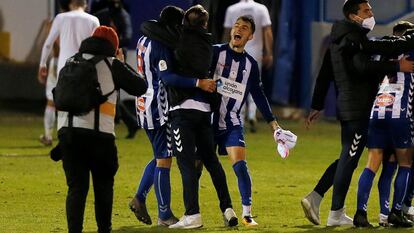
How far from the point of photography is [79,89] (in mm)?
10797

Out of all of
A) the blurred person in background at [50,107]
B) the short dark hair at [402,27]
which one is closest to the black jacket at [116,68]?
the short dark hair at [402,27]

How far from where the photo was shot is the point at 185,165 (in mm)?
12312

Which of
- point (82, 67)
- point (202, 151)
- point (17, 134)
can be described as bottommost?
point (17, 134)

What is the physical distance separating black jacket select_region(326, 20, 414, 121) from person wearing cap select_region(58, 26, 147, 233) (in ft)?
6.74

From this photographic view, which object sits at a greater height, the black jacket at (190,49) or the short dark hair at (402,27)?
the short dark hair at (402,27)

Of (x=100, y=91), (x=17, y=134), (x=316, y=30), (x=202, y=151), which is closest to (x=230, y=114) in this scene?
(x=202, y=151)

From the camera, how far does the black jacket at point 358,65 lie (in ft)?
39.9

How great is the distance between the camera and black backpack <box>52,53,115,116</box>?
10.8 m

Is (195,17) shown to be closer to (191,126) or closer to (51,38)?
(191,126)

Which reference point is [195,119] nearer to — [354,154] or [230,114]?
[230,114]

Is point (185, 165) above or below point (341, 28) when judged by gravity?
below

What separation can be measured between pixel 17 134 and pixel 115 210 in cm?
833

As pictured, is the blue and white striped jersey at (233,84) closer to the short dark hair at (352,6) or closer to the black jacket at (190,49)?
the black jacket at (190,49)

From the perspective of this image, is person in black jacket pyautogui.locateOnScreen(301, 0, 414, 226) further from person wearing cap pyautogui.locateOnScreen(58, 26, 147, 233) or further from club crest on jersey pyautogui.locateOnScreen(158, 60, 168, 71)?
person wearing cap pyautogui.locateOnScreen(58, 26, 147, 233)
